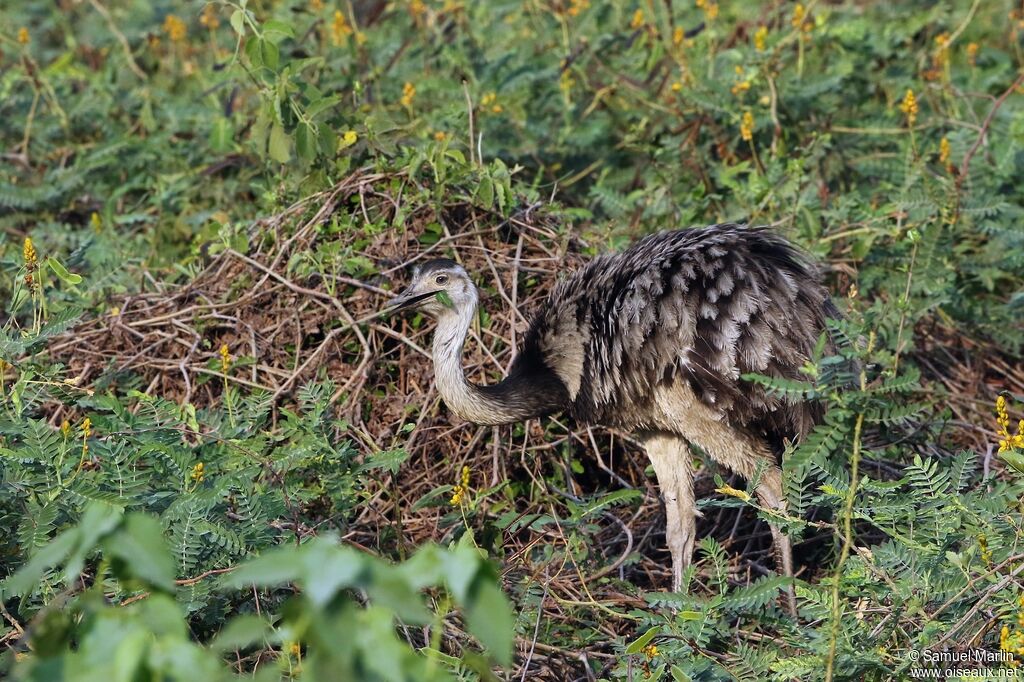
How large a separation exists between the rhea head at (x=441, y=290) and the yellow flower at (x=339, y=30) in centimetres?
301

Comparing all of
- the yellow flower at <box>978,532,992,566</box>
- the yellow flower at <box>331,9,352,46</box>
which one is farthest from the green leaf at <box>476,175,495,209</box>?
the yellow flower at <box>978,532,992,566</box>

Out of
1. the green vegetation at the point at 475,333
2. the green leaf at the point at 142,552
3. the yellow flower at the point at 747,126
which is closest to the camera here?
the green leaf at the point at 142,552

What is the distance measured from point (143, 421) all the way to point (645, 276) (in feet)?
7.60

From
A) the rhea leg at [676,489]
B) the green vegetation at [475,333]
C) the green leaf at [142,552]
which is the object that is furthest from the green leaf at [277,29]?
the green leaf at [142,552]

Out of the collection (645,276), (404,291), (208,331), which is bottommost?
(208,331)

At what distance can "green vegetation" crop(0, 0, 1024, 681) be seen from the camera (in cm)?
446

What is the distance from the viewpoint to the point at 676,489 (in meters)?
6.07

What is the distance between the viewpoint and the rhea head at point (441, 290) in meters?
6.19

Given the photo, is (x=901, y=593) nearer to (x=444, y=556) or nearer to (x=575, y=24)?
(x=444, y=556)

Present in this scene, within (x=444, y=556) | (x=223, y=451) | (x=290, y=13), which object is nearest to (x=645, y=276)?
(x=223, y=451)

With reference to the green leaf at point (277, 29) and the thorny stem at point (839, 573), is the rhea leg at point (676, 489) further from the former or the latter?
the green leaf at point (277, 29)

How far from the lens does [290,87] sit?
267 inches

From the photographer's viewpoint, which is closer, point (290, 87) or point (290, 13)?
point (290, 87)

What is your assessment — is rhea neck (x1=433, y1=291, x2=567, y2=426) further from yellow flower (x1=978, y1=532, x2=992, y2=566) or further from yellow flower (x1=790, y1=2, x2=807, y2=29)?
yellow flower (x1=790, y1=2, x2=807, y2=29)
